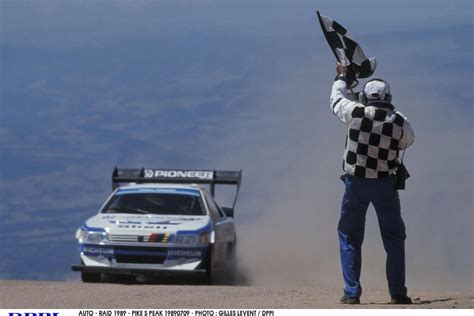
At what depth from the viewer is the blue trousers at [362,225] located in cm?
977

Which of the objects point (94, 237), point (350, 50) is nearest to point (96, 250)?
point (94, 237)

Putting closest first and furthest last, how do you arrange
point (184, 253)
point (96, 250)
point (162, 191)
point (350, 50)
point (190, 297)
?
point (350, 50) < point (190, 297) < point (184, 253) < point (96, 250) < point (162, 191)

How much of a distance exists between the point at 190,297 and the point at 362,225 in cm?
186

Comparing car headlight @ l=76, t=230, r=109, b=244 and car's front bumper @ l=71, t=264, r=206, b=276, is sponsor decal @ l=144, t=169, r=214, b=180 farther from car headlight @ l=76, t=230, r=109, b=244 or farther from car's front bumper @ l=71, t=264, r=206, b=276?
car's front bumper @ l=71, t=264, r=206, b=276

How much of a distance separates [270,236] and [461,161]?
6.28 m

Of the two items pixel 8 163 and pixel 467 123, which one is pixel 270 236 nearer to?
pixel 467 123

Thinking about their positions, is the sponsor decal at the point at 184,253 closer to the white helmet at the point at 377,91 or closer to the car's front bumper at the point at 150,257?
the car's front bumper at the point at 150,257

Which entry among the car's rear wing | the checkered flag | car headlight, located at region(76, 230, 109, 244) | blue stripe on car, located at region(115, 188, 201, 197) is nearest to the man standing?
the checkered flag

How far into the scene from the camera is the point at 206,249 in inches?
560

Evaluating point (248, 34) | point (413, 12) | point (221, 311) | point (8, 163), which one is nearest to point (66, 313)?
point (221, 311)

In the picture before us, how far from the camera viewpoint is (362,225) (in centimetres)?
991

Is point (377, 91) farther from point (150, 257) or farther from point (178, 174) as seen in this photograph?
point (178, 174)

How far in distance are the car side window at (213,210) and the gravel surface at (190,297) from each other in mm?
2949

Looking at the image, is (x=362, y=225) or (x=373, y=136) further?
(x=362, y=225)
